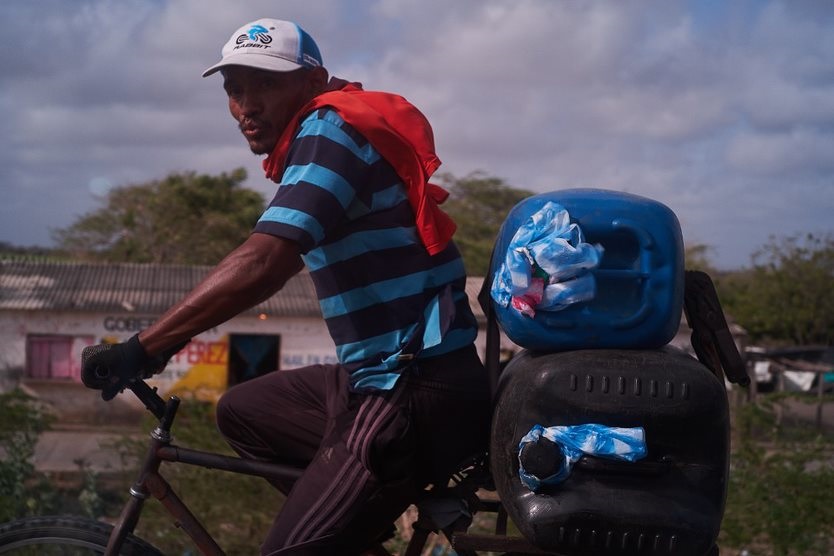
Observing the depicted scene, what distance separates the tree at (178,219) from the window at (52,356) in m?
5.04

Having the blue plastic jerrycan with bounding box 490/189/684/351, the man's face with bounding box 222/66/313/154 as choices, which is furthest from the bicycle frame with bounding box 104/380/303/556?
the blue plastic jerrycan with bounding box 490/189/684/351

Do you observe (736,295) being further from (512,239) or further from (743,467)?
(512,239)

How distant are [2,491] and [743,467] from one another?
4.12m

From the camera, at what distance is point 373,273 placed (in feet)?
7.57

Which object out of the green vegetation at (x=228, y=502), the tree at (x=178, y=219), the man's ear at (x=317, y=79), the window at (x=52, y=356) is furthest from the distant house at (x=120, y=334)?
the man's ear at (x=317, y=79)

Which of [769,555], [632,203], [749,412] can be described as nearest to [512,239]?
[632,203]

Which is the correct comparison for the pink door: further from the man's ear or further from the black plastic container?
the black plastic container

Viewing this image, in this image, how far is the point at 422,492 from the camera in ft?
8.12

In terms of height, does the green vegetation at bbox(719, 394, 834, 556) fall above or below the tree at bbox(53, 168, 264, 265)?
below

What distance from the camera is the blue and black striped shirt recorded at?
7.35 feet

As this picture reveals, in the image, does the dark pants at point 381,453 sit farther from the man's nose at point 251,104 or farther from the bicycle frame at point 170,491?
the man's nose at point 251,104

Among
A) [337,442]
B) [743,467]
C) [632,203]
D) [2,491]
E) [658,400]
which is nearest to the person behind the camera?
[658,400]

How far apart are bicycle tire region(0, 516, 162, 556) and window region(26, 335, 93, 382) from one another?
2048 cm

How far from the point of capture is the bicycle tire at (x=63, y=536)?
260cm
